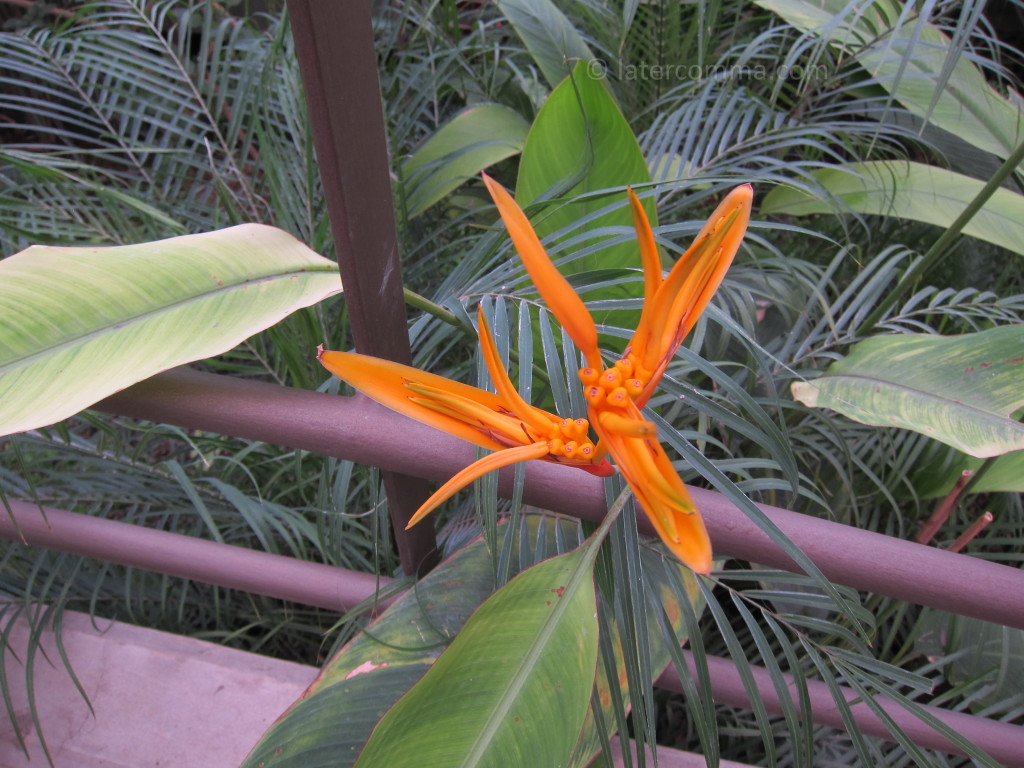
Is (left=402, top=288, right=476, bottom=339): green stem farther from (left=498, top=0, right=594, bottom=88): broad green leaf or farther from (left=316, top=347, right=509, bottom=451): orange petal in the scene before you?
(left=498, top=0, right=594, bottom=88): broad green leaf

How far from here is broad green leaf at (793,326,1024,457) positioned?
1.72 feet

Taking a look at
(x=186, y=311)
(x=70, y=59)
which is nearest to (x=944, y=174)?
(x=186, y=311)

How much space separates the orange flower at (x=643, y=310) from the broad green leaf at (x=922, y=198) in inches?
23.6

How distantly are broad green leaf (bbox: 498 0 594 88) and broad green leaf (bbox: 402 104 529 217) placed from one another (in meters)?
0.09

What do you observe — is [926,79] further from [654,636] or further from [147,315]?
[147,315]

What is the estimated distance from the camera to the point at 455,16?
3.13ft

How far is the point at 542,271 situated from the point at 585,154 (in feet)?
1.20

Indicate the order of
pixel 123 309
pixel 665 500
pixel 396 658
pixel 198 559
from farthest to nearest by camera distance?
pixel 198 559
pixel 396 658
pixel 123 309
pixel 665 500

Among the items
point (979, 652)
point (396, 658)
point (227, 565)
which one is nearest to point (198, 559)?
point (227, 565)

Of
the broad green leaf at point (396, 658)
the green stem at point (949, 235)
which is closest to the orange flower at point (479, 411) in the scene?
the broad green leaf at point (396, 658)

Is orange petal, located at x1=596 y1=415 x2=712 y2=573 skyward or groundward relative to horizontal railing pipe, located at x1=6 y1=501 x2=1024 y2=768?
skyward

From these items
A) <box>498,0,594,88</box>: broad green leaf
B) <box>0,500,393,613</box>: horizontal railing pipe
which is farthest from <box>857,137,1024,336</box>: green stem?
<box>0,500,393,613</box>: horizontal railing pipe

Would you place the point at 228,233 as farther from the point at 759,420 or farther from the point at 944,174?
the point at 944,174

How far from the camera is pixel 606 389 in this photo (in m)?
0.27
